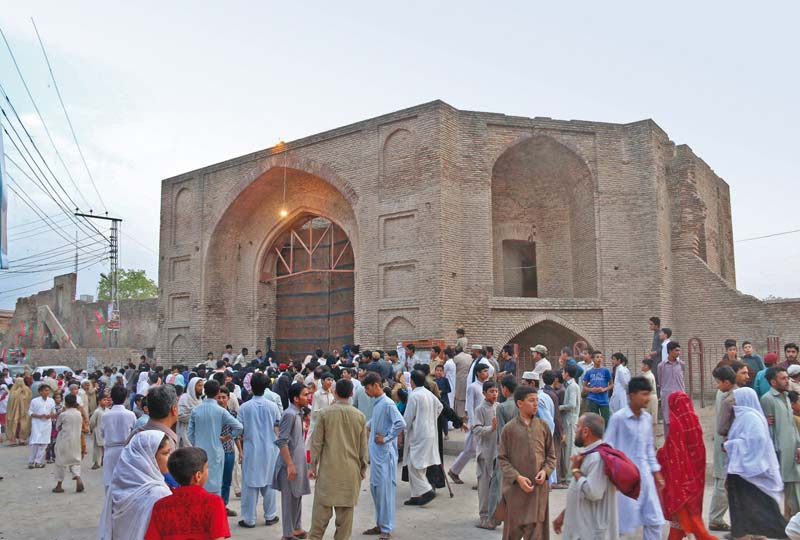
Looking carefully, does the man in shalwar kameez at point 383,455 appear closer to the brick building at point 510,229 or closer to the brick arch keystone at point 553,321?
the brick building at point 510,229

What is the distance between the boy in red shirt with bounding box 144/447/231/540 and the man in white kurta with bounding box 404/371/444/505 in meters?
4.31

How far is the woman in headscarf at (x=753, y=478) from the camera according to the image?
4.97m

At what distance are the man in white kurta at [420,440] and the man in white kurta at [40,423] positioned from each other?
268 inches

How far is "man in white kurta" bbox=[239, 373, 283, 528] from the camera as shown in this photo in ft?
21.2

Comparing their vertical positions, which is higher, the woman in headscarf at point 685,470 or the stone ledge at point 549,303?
the stone ledge at point 549,303

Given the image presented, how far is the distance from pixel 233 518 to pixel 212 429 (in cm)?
123

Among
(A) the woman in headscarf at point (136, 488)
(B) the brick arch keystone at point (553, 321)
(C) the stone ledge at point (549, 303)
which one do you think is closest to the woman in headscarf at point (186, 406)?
(A) the woman in headscarf at point (136, 488)

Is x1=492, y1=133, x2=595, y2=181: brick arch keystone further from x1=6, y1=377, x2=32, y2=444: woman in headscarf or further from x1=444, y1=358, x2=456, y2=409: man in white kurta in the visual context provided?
x1=6, y1=377, x2=32, y2=444: woman in headscarf

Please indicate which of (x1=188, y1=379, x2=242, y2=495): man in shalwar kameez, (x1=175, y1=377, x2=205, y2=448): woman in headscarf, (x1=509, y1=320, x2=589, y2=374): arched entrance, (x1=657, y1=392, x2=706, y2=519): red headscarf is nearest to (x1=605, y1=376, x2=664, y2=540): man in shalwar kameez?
(x1=657, y1=392, x2=706, y2=519): red headscarf

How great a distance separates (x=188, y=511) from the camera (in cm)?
292

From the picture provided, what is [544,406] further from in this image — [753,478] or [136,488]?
[136,488]

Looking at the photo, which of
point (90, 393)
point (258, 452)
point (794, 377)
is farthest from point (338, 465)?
point (90, 393)

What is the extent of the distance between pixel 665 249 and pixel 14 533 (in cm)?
1599

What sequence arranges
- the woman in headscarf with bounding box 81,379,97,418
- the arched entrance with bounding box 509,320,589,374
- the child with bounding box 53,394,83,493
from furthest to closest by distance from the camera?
the arched entrance with bounding box 509,320,589,374, the woman in headscarf with bounding box 81,379,97,418, the child with bounding box 53,394,83,493
